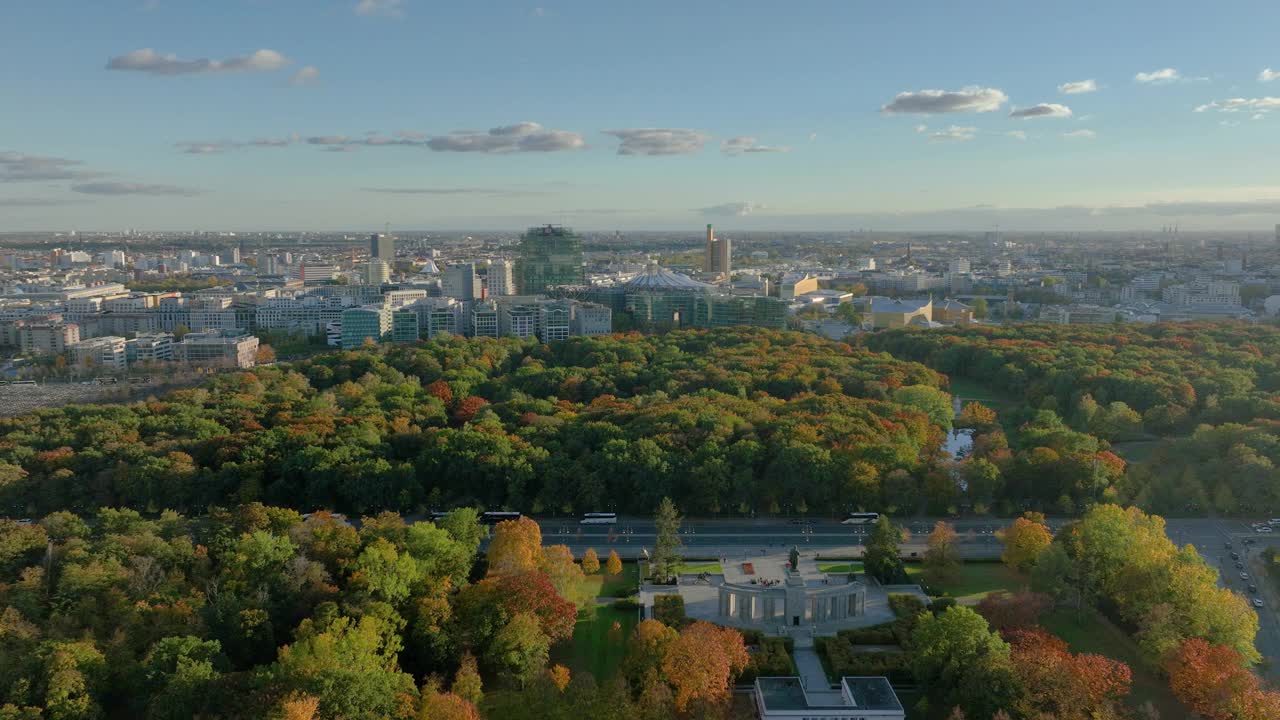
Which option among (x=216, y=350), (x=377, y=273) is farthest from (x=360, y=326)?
(x=377, y=273)

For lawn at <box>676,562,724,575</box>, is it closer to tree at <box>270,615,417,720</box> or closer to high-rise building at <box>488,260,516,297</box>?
tree at <box>270,615,417,720</box>

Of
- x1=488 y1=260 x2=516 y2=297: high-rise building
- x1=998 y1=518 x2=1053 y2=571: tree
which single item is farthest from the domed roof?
x1=998 y1=518 x2=1053 y2=571: tree

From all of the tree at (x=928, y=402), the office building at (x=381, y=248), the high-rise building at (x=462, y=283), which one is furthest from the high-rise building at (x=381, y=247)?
the tree at (x=928, y=402)

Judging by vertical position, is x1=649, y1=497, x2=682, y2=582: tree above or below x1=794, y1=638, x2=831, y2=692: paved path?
above

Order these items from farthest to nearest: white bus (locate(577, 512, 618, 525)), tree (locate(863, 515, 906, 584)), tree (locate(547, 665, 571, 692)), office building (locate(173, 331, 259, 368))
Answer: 1. office building (locate(173, 331, 259, 368))
2. white bus (locate(577, 512, 618, 525))
3. tree (locate(863, 515, 906, 584))
4. tree (locate(547, 665, 571, 692))

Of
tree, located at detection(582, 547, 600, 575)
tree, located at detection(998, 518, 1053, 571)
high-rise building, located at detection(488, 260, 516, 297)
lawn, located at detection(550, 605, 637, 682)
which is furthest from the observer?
high-rise building, located at detection(488, 260, 516, 297)

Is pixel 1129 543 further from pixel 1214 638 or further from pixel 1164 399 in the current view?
pixel 1164 399

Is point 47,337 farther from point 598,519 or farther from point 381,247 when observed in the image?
point 381,247
